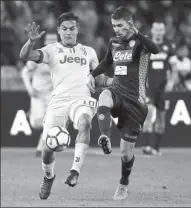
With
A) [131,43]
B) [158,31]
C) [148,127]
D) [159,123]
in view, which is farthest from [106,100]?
[148,127]

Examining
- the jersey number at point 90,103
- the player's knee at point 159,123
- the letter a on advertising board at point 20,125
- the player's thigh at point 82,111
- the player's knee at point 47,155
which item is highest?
the jersey number at point 90,103

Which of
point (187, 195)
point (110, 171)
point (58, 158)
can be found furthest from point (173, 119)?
point (187, 195)

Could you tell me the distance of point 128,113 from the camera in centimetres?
781

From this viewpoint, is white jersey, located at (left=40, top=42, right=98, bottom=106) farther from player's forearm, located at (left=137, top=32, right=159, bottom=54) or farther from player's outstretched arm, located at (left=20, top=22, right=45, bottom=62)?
player's forearm, located at (left=137, top=32, right=159, bottom=54)

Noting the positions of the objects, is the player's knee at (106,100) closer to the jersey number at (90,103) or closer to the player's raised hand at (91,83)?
the player's raised hand at (91,83)

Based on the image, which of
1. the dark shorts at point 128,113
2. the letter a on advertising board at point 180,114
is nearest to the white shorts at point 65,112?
the dark shorts at point 128,113

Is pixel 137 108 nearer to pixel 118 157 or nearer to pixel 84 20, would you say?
pixel 118 157

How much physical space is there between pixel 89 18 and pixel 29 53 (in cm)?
934

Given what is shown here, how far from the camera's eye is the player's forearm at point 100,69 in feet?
26.3

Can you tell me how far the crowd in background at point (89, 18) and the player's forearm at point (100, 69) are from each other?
25.8 feet

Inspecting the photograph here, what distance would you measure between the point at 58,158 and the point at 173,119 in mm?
2903

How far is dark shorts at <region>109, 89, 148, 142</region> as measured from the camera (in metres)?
A: 7.77

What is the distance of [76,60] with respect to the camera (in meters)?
8.38

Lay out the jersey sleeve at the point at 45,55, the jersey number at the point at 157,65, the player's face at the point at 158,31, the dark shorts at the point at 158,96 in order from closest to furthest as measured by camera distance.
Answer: the jersey sleeve at the point at 45,55 → the player's face at the point at 158,31 → the jersey number at the point at 157,65 → the dark shorts at the point at 158,96
